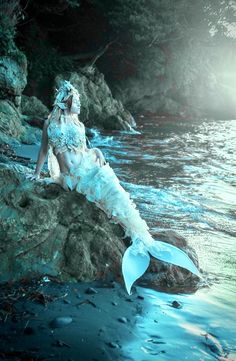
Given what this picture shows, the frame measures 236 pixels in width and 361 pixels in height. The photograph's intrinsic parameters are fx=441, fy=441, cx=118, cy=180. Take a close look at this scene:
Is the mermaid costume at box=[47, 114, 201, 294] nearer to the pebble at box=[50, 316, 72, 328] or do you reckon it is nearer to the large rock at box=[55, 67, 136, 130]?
the pebble at box=[50, 316, 72, 328]

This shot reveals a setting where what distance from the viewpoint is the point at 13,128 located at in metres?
13.6

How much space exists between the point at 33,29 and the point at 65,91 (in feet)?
58.6

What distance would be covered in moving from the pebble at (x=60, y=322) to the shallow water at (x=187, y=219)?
1.76 ft

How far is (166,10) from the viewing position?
83.1 ft

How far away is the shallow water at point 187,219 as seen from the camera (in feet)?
12.4

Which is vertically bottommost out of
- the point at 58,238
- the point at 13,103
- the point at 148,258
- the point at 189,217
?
the point at 189,217

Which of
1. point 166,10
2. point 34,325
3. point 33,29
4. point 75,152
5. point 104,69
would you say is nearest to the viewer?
point 34,325

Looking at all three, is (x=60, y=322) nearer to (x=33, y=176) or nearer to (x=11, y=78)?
(x=33, y=176)

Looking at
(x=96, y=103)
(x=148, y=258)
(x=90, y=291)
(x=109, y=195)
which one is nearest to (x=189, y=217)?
(x=109, y=195)

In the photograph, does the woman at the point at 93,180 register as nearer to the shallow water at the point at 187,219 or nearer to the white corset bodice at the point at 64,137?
the white corset bodice at the point at 64,137

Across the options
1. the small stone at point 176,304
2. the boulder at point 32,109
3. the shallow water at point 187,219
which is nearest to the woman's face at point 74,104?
the shallow water at point 187,219

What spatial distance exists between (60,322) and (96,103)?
20289 millimetres

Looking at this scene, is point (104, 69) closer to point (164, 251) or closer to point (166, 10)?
point (166, 10)

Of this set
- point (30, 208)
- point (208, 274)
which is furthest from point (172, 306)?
point (30, 208)
